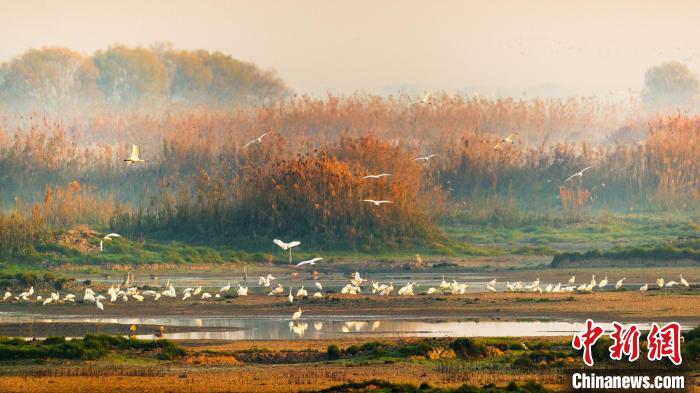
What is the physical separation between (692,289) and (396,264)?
13.0 m

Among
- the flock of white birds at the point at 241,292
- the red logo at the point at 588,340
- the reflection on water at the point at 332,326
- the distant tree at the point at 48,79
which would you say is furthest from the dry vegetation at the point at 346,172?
the distant tree at the point at 48,79

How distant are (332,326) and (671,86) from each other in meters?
99.7

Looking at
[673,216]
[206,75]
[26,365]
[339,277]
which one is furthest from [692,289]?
[206,75]

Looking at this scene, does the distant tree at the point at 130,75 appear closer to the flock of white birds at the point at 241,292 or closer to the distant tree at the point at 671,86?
the distant tree at the point at 671,86

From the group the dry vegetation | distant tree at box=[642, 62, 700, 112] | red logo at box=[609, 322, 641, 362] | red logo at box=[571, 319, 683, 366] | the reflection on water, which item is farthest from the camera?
distant tree at box=[642, 62, 700, 112]

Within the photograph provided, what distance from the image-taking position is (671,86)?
122 metres

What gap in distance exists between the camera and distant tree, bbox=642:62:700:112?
11931 cm

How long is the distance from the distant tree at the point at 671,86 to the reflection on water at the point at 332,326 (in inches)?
3678

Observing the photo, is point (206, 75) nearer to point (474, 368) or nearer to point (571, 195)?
point (571, 195)

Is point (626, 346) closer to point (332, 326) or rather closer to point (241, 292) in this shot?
point (332, 326)

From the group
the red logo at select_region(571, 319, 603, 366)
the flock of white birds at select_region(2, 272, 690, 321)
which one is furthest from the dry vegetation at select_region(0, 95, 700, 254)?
the red logo at select_region(571, 319, 603, 366)

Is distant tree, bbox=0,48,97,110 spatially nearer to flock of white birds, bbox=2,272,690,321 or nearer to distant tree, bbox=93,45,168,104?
distant tree, bbox=93,45,168,104

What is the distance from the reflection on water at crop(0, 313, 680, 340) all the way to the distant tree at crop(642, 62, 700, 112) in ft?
307

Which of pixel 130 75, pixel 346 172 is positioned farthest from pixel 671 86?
pixel 346 172
